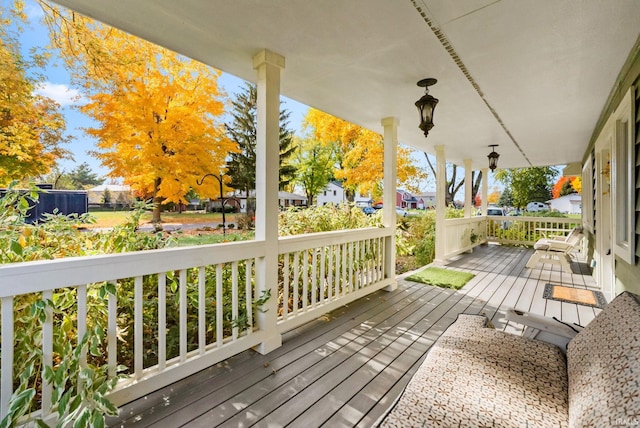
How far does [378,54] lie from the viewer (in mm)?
2342

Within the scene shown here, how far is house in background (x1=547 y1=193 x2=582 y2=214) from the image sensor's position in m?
18.8

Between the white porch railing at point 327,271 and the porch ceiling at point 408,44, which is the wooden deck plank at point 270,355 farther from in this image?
the porch ceiling at point 408,44

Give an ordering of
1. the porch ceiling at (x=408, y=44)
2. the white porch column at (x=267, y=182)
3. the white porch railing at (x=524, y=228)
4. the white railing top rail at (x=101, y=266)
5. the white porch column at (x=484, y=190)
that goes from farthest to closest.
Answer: the white porch column at (x=484, y=190)
the white porch railing at (x=524, y=228)
the white porch column at (x=267, y=182)
the porch ceiling at (x=408, y=44)
the white railing top rail at (x=101, y=266)

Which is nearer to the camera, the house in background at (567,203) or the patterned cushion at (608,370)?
the patterned cushion at (608,370)

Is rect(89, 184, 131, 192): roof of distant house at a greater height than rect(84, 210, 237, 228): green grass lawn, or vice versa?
rect(89, 184, 131, 192): roof of distant house

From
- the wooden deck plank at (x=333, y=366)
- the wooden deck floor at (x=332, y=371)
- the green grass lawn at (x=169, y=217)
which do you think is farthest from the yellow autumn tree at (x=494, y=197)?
the green grass lawn at (x=169, y=217)

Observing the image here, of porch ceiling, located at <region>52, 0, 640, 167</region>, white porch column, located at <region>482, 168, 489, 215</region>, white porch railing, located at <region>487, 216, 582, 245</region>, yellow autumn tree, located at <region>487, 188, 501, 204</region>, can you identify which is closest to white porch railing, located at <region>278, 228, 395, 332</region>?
porch ceiling, located at <region>52, 0, 640, 167</region>

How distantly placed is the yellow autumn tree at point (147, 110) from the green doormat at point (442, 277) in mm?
3605

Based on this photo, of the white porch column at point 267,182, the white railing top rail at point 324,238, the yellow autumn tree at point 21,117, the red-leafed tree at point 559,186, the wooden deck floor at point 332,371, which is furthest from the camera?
the red-leafed tree at point 559,186

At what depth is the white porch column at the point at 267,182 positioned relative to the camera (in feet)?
7.84

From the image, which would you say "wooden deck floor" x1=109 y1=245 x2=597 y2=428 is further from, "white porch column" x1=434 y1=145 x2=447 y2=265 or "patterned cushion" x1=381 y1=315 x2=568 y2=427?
"white porch column" x1=434 y1=145 x2=447 y2=265

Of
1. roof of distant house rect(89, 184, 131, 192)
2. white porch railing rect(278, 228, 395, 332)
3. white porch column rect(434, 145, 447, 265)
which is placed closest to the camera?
white porch railing rect(278, 228, 395, 332)

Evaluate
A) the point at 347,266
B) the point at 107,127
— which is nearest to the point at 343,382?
the point at 347,266

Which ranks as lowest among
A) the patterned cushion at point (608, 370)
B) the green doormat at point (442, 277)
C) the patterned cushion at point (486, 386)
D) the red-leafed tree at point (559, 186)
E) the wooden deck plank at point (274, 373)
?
the wooden deck plank at point (274, 373)
